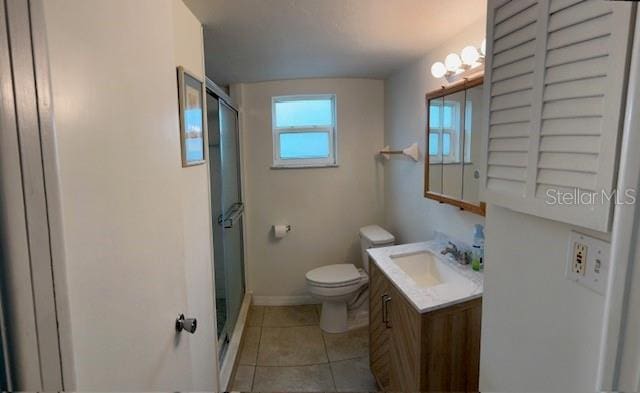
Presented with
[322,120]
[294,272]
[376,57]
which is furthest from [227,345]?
[376,57]

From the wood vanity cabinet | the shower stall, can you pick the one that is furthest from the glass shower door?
the wood vanity cabinet

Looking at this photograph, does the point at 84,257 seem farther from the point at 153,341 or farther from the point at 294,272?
the point at 294,272

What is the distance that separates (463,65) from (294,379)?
2257mm

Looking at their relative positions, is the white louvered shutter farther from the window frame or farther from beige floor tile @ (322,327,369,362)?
beige floor tile @ (322,327,369,362)

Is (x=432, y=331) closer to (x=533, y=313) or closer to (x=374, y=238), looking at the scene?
(x=533, y=313)

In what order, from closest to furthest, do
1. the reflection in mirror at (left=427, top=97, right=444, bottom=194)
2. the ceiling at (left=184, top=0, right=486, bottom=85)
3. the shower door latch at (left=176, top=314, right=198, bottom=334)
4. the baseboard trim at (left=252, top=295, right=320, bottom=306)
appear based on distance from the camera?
the shower door latch at (left=176, top=314, right=198, bottom=334) < the ceiling at (left=184, top=0, right=486, bottom=85) < the reflection in mirror at (left=427, top=97, right=444, bottom=194) < the baseboard trim at (left=252, top=295, right=320, bottom=306)

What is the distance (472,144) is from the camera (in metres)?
1.73

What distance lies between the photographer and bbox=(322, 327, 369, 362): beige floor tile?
2404 mm

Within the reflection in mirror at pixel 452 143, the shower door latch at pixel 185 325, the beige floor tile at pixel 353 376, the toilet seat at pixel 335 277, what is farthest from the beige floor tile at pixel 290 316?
the shower door latch at pixel 185 325

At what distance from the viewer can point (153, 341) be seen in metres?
0.86

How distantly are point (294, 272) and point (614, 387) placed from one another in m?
2.78

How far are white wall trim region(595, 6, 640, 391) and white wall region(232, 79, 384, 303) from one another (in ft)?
8.47

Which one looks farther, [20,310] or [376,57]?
[376,57]

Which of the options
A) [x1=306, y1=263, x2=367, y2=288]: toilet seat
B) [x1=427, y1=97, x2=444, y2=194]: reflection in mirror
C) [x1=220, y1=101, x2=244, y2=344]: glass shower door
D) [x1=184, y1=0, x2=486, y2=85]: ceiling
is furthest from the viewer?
[x1=306, y1=263, x2=367, y2=288]: toilet seat
